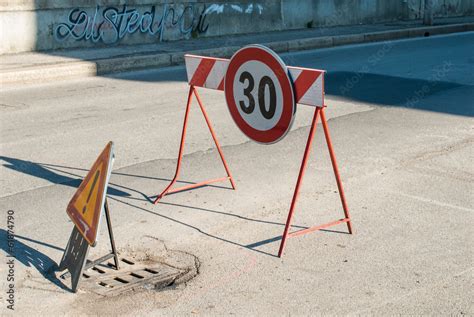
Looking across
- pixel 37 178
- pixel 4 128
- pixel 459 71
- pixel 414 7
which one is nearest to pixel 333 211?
pixel 37 178

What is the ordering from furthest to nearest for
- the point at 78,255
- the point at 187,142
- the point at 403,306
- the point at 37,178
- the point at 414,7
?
1. the point at 414,7
2. the point at 187,142
3. the point at 37,178
4. the point at 78,255
5. the point at 403,306

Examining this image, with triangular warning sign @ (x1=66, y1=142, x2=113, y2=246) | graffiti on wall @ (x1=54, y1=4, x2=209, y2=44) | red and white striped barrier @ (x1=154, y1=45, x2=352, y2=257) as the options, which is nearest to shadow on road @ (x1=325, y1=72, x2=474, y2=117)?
graffiti on wall @ (x1=54, y1=4, x2=209, y2=44)

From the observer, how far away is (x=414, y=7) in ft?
89.1

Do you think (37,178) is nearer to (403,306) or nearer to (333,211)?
(333,211)

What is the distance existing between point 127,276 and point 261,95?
173cm

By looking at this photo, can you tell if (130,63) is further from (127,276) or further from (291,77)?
(127,276)

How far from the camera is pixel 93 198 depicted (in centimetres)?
537

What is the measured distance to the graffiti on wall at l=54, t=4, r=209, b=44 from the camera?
16984 mm

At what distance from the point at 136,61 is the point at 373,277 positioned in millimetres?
10870

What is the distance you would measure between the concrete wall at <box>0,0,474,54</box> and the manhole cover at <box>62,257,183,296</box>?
11131 millimetres

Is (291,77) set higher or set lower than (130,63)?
higher

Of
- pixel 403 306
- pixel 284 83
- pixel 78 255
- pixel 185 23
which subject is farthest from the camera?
pixel 185 23

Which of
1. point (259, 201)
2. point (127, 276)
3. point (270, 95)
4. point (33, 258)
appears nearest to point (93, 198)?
point (127, 276)

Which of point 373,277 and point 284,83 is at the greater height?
point 284,83
